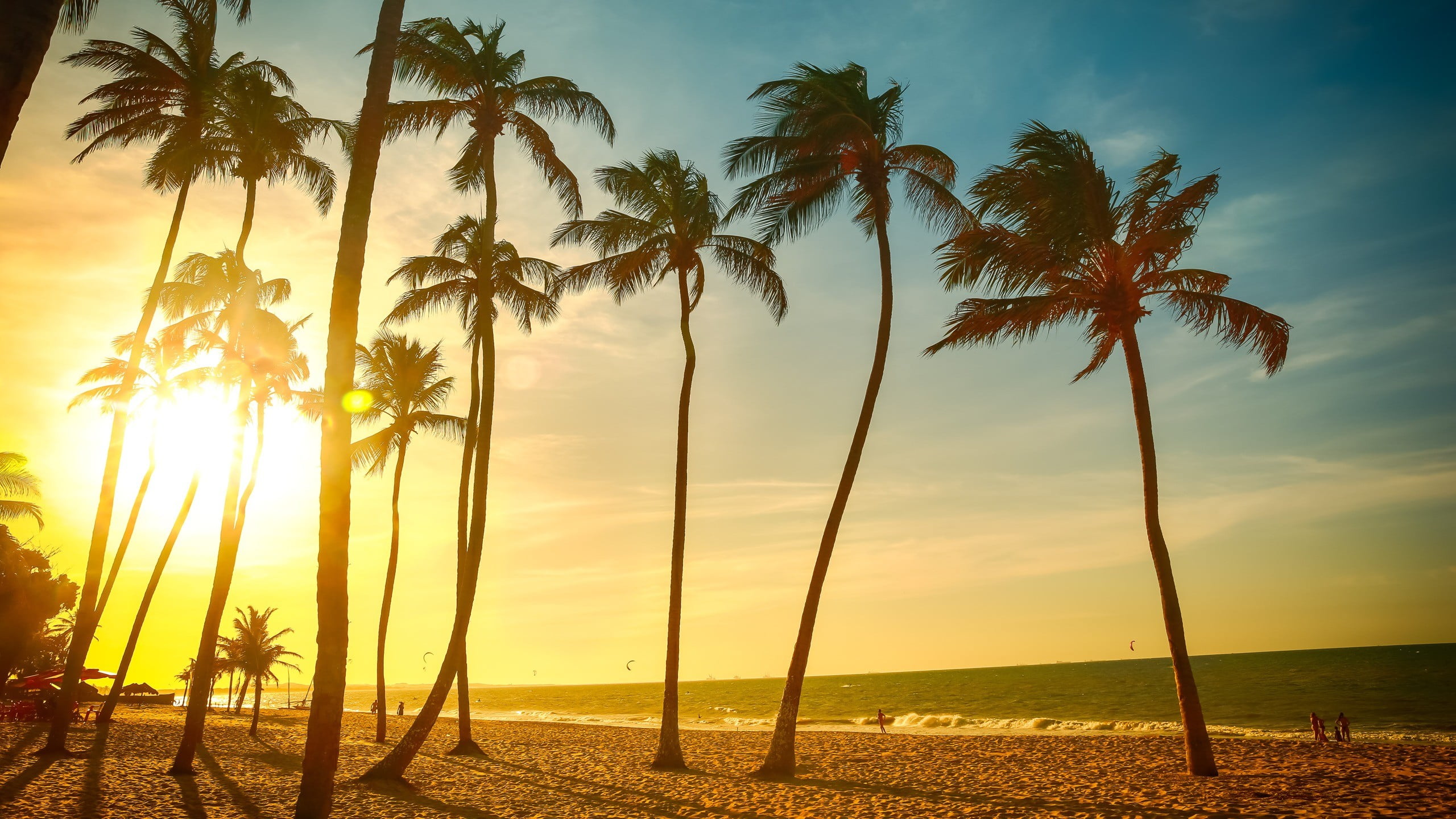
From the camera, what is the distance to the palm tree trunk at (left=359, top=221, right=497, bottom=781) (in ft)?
47.4

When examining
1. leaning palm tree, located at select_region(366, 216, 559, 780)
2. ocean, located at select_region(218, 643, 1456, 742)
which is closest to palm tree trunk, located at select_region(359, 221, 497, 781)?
leaning palm tree, located at select_region(366, 216, 559, 780)

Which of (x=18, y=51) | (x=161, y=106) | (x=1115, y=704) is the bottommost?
(x=1115, y=704)

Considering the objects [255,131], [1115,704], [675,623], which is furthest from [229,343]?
[1115,704]

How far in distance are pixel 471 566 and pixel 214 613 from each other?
5299mm

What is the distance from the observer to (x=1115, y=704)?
204 ft

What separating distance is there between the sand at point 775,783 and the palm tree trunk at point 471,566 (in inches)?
35.7

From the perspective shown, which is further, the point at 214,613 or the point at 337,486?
the point at 214,613

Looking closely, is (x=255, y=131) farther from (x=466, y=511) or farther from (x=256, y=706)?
(x=256, y=706)

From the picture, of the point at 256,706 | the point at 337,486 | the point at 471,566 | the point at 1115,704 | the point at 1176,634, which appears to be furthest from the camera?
the point at 1115,704

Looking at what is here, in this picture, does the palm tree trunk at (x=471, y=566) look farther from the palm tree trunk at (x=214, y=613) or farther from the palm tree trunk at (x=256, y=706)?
the palm tree trunk at (x=256, y=706)

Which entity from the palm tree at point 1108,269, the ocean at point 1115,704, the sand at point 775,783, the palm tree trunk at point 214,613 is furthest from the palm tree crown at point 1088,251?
the ocean at point 1115,704

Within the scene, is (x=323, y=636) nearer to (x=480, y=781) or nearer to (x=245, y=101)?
(x=480, y=781)

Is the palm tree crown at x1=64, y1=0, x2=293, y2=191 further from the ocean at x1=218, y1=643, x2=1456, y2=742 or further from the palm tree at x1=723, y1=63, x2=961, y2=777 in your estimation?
the ocean at x1=218, y1=643, x2=1456, y2=742

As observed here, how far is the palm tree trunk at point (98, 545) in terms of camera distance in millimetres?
15680
